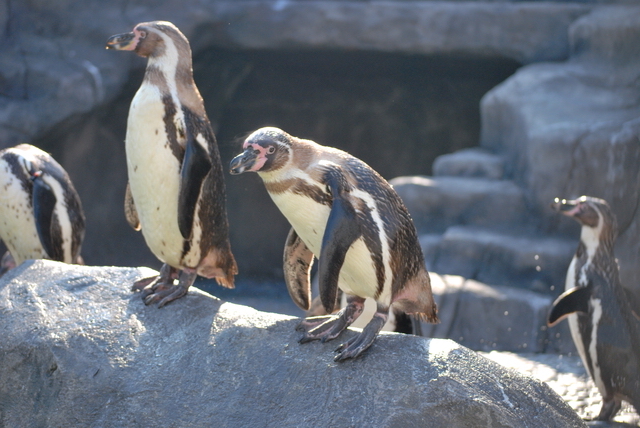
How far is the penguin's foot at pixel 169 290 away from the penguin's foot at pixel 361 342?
2.58ft

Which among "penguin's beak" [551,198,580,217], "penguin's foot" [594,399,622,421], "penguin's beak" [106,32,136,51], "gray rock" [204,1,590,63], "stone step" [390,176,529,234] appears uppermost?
"penguin's beak" [106,32,136,51]

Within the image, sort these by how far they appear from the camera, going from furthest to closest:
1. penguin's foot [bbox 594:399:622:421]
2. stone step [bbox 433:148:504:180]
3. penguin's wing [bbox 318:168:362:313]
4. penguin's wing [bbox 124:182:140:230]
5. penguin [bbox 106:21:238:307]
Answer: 1. stone step [bbox 433:148:504:180]
2. penguin's foot [bbox 594:399:622:421]
3. penguin's wing [bbox 124:182:140:230]
4. penguin [bbox 106:21:238:307]
5. penguin's wing [bbox 318:168:362:313]

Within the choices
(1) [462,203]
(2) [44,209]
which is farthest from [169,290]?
(1) [462,203]

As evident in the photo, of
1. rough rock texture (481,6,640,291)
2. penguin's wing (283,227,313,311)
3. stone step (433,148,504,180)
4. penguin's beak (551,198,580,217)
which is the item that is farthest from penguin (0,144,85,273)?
stone step (433,148,504,180)

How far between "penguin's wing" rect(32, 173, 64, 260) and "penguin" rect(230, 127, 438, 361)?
1789 mm

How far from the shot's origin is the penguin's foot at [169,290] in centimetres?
288

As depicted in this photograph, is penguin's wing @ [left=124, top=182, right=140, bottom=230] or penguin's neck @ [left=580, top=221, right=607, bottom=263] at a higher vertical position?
penguin's wing @ [left=124, top=182, right=140, bottom=230]

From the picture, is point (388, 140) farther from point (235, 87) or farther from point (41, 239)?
point (41, 239)

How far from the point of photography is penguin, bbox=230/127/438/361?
229cm

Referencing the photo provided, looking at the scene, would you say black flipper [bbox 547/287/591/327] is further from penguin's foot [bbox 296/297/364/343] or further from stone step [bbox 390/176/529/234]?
stone step [bbox 390/176/529/234]

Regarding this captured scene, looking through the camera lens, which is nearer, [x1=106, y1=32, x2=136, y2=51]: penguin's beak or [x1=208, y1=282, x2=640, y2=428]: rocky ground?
[x1=106, y1=32, x2=136, y2=51]: penguin's beak

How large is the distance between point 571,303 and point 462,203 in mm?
2704

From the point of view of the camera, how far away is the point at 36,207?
3775 millimetres

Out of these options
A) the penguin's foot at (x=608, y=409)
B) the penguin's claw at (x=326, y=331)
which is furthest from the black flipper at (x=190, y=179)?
the penguin's foot at (x=608, y=409)
